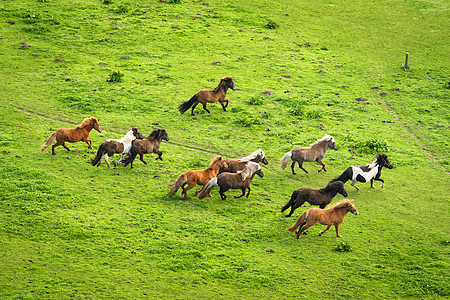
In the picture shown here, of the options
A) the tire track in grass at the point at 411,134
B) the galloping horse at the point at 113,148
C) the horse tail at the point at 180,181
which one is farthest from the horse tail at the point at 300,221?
the tire track in grass at the point at 411,134

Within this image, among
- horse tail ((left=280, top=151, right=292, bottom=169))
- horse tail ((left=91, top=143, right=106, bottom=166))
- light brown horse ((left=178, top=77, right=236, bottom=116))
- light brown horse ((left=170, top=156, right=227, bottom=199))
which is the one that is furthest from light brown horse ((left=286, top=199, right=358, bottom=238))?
light brown horse ((left=178, top=77, right=236, bottom=116))

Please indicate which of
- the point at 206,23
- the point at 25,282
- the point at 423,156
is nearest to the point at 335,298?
the point at 25,282

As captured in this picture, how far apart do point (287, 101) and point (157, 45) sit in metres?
9.46

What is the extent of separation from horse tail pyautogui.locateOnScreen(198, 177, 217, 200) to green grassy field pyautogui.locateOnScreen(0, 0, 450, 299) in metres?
0.21

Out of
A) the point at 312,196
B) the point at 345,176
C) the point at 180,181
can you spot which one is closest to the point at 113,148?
the point at 180,181

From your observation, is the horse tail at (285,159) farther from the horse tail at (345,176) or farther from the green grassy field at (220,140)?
the horse tail at (345,176)

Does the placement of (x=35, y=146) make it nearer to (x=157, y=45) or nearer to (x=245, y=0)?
(x=157, y=45)

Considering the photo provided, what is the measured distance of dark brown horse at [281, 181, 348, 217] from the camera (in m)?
13.8

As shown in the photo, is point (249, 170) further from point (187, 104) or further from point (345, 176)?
point (187, 104)

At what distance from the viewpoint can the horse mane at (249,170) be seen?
14.7 meters

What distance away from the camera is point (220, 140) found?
62.9 feet

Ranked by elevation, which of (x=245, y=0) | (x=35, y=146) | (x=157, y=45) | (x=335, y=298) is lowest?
(x=335, y=298)

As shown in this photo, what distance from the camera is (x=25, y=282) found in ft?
34.6

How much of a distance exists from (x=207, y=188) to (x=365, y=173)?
552cm
